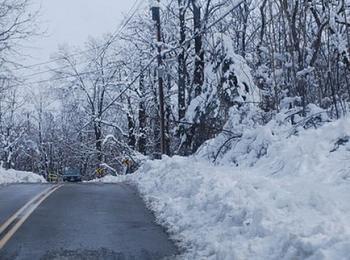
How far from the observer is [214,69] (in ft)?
66.2

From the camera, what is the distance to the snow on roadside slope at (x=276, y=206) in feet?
21.2

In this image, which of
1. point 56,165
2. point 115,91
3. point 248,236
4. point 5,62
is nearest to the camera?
point 248,236

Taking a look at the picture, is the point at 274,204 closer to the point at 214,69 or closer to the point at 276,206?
the point at 276,206

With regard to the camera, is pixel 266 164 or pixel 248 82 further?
pixel 248 82

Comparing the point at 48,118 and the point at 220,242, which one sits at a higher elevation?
the point at 48,118

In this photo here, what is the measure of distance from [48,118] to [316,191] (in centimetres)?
7823

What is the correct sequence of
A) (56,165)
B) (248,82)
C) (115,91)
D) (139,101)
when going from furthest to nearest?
(56,165)
(115,91)
(139,101)
(248,82)

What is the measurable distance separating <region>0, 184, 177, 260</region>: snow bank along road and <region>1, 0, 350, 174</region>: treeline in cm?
507

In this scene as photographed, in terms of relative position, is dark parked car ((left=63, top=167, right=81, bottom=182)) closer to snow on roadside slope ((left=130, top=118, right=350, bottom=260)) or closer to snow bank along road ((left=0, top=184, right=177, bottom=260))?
snow bank along road ((left=0, top=184, right=177, bottom=260))

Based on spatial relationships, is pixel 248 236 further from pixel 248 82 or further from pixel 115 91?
pixel 115 91

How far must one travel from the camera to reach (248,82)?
752 inches

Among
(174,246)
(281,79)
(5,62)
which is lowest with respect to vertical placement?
(174,246)

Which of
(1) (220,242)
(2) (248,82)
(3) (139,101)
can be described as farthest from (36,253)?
(3) (139,101)

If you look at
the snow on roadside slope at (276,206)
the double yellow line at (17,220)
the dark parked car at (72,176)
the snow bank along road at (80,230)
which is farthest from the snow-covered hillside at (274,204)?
the dark parked car at (72,176)
